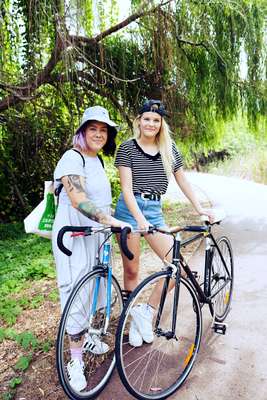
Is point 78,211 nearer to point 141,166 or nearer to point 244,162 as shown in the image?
point 141,166

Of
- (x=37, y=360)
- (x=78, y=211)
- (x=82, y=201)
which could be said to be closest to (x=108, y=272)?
(x=78, y=211)

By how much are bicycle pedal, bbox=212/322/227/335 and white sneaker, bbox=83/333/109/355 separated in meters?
0.91

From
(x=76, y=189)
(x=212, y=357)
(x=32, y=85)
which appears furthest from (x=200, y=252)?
(x=76, y=189)

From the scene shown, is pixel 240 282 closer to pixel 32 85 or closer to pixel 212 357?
pixel 212 357

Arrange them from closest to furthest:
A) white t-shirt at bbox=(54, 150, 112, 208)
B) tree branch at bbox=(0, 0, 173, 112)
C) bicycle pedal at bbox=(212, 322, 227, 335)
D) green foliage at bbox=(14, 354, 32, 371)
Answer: white t-shirt at bbox=(54, 150, 112, 208) → green foliage at bbox=(14, 354, 32, 371) → bicycle pedal at bbox=(212, 322, 227, 335) → tree branch at bbox=(0, 0, 173, 112)

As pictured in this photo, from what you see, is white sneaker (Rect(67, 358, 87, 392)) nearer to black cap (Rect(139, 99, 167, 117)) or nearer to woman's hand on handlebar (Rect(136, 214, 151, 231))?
woman's hand on handlebar (Rect(136, 214, 151, 231))

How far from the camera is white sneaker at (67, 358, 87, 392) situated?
2457 millimetres

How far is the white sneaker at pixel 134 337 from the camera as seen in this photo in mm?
2906

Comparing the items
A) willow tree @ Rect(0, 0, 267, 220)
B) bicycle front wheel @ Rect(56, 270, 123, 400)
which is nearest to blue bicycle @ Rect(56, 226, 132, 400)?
bicycle front wheel @ Rect(56, 270, 123, 400)

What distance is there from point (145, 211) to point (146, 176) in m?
0.26

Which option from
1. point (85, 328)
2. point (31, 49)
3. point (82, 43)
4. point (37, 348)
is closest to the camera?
point (85, 328)

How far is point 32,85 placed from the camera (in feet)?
14.5

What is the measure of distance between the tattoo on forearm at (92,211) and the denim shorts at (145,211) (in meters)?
0.63

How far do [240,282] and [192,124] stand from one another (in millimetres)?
3137
